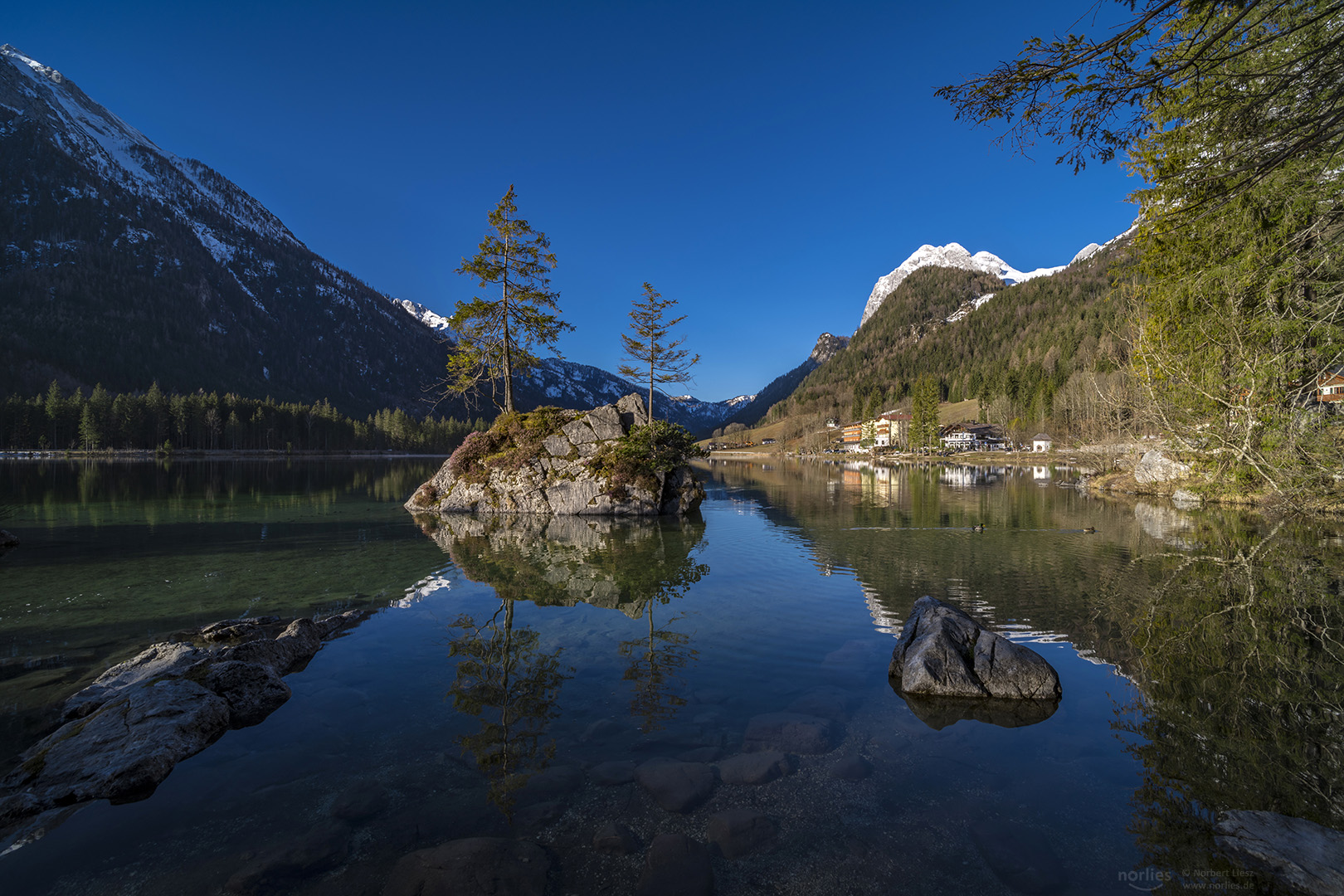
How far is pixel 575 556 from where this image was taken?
68.8ft

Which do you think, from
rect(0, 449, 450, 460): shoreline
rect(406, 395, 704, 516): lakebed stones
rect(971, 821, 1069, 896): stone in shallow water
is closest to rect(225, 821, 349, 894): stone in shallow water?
rect(971, 821, 1069, 896): stone in shallow water

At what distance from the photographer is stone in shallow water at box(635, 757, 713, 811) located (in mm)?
6375

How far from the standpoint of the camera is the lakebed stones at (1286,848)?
16.0ft

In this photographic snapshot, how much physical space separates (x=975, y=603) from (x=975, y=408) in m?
194

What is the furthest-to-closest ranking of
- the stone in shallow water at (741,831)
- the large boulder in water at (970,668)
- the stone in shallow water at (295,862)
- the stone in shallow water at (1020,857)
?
the large boulder in water at (970,668) → the stone in shallow water at (741,831) → the stone in shallow water at (1020,857) → the stone in shallow water at (295,862)

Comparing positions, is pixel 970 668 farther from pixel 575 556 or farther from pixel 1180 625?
pixel 575 556

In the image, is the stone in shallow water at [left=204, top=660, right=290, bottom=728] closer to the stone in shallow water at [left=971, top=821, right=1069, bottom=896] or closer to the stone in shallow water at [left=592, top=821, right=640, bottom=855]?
the stone in shallow water at [left=592, top=821, right=640, bottom=855]

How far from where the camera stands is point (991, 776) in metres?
6.95

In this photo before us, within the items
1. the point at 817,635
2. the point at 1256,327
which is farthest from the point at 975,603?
the point at 1256,327

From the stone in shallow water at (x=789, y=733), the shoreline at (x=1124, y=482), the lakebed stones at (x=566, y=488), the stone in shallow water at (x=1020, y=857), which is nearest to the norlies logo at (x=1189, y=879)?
the stone in shallow water at (x=1020, y=857)

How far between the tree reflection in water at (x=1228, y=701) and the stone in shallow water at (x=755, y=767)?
3743 mm

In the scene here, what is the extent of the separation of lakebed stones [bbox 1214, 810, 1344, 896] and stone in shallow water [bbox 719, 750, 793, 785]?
14.3ft

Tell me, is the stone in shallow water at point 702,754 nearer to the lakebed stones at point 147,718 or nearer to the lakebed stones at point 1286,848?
the lakebed stones at point 1286,848

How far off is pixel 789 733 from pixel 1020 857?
3.01 m
